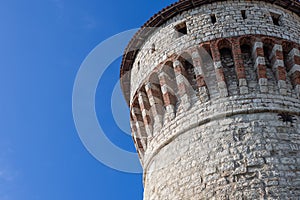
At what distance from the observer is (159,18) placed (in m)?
11.5

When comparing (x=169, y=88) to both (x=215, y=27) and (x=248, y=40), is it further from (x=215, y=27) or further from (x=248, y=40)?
(x=248, y=40)

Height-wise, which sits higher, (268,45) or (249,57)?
(268,45)

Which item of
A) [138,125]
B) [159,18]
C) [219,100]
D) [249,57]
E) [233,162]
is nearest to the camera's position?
[233,162]

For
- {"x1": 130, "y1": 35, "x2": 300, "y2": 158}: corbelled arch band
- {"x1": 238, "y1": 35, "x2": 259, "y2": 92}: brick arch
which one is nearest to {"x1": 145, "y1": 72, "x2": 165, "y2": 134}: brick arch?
{"x1": 130, "y1": 35, "x2": 300, "y2": 158}: corbelled arch band

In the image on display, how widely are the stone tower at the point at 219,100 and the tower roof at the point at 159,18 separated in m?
0.03

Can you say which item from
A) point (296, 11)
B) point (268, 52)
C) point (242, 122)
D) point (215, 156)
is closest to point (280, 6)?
point (296, 11)

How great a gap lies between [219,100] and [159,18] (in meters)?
3.33

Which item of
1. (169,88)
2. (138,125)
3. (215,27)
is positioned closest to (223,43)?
(215,27)

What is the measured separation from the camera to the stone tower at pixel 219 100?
8195 mm

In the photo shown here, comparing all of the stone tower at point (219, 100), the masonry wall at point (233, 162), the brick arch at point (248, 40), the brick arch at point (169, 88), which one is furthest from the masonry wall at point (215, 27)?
the masonry wall at point (233, 162)

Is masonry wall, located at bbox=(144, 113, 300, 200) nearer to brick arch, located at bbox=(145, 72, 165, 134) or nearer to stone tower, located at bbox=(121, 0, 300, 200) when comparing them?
stone tower, located at bbox=(121, 0, 300, 200)

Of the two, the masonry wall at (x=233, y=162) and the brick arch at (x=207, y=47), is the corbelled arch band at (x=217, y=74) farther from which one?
the masonry wall at (x=233, y=162)

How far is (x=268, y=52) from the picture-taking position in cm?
1006

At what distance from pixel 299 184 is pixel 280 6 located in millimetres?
5184
